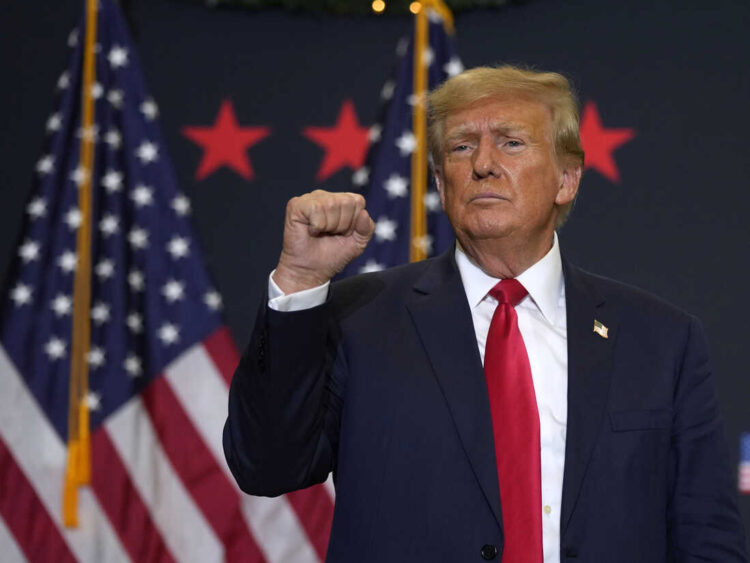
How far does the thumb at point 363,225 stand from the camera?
133 centimetres

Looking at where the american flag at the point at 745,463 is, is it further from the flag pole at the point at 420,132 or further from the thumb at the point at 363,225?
the thumb at the point at 363,225

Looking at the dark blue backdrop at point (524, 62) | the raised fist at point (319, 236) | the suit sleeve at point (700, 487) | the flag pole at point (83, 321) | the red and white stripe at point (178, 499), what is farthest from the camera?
the dark blue backdrop at point (524, 62)

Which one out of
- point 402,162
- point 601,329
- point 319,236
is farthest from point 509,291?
point 402,162

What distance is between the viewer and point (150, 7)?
11.2 feet

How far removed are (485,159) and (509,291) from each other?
219 mm

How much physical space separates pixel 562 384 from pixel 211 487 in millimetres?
1797

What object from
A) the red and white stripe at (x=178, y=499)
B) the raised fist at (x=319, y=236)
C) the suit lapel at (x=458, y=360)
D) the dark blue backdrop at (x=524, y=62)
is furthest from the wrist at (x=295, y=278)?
the dark blue backdrop at (x=524, y=62)

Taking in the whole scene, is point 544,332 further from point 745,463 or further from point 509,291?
point 745,463

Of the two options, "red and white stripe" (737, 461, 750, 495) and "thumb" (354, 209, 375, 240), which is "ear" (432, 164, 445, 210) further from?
"red and white stripe" (737, 461, 750, 495)

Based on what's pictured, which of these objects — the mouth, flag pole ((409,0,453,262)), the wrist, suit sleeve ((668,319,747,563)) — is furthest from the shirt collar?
flag pole ((409,0,453,262))

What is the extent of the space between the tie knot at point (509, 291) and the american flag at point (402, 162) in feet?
4.63

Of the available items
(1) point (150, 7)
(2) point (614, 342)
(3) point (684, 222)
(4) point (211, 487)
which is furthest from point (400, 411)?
(1) point (150, 7)

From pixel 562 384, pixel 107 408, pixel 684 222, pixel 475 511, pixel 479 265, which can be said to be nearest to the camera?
pixel 475 511

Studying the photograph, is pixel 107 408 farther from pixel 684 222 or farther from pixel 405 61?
pixel 684 222
